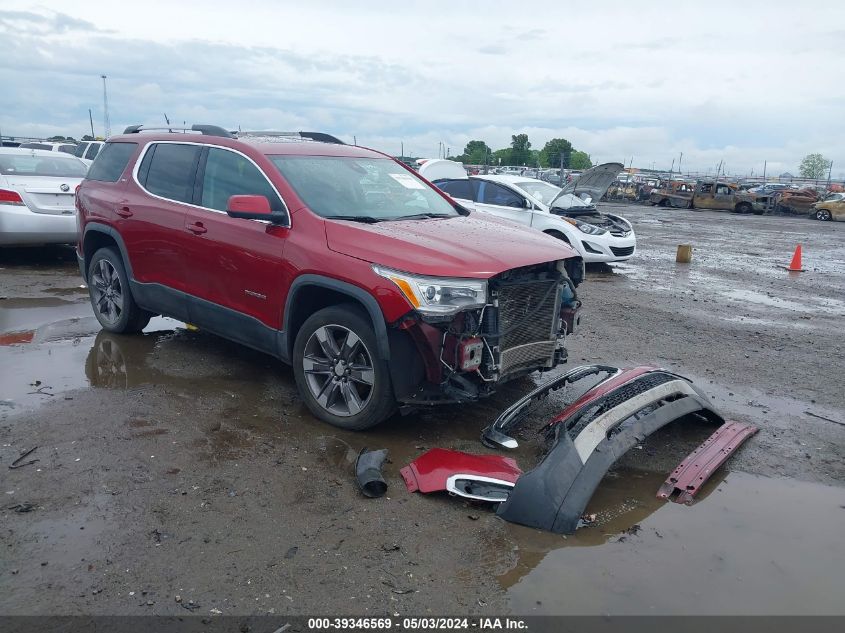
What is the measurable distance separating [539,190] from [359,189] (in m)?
8.97

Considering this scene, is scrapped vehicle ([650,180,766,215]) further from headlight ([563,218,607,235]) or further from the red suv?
the red suv

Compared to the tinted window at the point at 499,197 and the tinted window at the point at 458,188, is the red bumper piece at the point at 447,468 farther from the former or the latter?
the tinted window at the point at 458,188

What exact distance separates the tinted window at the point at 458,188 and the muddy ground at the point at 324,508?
7045mm

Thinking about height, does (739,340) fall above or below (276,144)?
below

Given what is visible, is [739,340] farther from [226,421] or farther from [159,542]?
[159,542]

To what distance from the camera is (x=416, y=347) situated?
439 cm

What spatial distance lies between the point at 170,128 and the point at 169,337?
6.58 ft

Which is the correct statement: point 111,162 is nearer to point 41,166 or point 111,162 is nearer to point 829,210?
point 41,166

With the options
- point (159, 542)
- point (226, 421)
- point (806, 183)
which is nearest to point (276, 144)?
point (226, 421)

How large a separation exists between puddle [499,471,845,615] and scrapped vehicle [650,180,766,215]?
3545 cm

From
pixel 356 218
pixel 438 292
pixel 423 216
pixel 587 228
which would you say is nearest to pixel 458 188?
pixel 587 228

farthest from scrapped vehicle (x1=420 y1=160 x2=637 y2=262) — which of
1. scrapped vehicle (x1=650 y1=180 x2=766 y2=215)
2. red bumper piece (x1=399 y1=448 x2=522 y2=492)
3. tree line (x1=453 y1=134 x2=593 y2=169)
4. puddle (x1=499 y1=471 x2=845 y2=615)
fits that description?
tree line (x1=453 y1=134 x2=593 y2=169)

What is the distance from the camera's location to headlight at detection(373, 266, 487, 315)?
4.23 m

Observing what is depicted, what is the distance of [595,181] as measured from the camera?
44.8 feet
